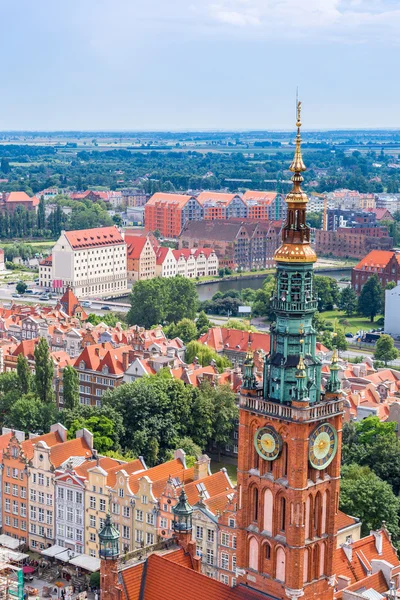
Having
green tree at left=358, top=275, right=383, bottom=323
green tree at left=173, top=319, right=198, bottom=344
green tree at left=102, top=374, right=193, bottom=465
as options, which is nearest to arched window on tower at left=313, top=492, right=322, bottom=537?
green tree at left=102, top=374, right=193, bottom=465

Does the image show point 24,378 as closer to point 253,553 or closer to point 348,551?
point 348,551

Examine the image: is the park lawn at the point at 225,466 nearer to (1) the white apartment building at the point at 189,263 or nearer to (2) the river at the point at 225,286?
(2) the river at the point at 225,286

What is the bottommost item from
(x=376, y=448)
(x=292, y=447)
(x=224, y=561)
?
(x=224, y=561)

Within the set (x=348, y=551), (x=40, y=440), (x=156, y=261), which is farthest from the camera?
(x=156, y=261)

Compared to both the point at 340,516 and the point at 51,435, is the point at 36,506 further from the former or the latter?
the point at 340,516

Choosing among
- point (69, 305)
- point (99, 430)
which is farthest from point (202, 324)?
point (99, 430)

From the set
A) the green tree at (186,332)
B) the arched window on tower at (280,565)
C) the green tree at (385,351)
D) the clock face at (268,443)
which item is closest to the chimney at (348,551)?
the arched window on tower at (280,565)
